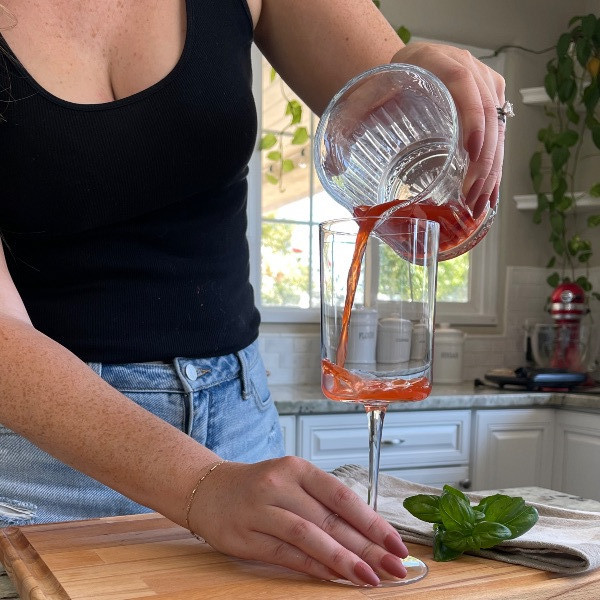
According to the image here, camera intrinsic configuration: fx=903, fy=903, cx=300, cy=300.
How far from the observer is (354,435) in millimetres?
2637

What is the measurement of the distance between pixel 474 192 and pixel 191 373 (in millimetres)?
359

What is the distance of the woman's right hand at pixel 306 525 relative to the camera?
2.25ft

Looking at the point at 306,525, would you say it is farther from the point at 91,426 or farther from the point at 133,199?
the point at 133,199

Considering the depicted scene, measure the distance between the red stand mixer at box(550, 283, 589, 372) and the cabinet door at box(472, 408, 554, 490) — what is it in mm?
263

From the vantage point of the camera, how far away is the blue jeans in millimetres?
927

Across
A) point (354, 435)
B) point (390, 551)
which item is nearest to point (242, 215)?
point (390, 551)

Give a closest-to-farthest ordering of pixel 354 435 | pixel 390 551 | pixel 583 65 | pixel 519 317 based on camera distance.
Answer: pixel 390 551 → pixel 354 435 → pixel 583 65 → pixel 519 317

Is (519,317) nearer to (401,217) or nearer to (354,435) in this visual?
(354,435)

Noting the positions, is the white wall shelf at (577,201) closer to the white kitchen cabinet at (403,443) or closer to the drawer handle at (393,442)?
the white kitchen cabinet at (403,443)

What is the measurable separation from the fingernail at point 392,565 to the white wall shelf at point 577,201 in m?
2.91

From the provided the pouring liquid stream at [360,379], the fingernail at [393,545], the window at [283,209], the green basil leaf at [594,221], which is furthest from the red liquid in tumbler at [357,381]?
the green basil leaf at [594,221]

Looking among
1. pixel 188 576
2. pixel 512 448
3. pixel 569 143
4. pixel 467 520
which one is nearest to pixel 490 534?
pixel 467 520

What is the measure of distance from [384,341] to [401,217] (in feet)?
0.36

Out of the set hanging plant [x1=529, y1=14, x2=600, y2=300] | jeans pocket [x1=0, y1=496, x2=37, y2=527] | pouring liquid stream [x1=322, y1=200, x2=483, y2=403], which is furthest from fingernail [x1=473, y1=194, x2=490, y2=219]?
hanging plant [x1=529, y1=14, x2=600, y2=300]
